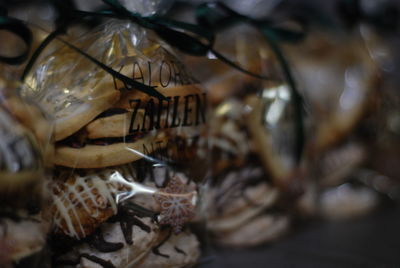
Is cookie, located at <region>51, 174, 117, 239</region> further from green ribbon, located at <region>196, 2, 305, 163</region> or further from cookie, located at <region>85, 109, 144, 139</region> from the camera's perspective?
green ribbon, located at <region>196, 2, 305, 163</region>

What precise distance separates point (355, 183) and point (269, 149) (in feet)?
0.84

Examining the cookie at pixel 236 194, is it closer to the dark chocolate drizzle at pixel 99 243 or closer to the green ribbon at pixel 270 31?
the green ribbon at pixel 270 31

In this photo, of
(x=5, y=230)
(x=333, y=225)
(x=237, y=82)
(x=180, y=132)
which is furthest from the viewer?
(x=333, y=225)

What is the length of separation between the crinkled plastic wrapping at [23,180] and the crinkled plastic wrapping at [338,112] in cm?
45

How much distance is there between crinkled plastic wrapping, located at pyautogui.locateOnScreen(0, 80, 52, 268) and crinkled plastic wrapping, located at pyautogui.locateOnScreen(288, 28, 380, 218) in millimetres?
452

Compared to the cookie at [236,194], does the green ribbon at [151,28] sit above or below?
above

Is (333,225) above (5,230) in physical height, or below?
below

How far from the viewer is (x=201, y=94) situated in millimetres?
538

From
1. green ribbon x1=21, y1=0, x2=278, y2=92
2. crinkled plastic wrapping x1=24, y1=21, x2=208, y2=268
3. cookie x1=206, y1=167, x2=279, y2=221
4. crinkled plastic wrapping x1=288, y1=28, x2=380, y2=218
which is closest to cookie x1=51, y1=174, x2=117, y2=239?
crinkled plastic wrapping x1=24, y1=21, x2=208, y2=268

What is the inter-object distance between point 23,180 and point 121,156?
95 millimetres

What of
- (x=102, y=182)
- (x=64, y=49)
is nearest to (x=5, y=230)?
(x=102, y=182)

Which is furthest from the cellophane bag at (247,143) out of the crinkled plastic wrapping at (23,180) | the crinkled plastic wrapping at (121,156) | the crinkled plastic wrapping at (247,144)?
the crinkled plastic wrapping at (23,180)

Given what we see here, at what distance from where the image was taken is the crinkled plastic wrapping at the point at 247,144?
654 millimetres

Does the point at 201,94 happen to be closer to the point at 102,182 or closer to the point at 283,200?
the point at 102,182
